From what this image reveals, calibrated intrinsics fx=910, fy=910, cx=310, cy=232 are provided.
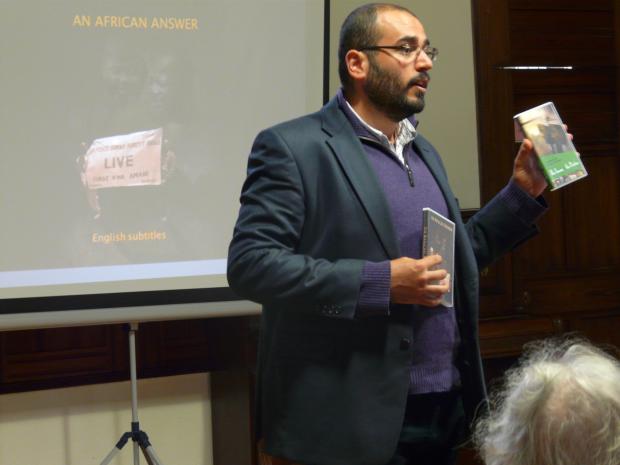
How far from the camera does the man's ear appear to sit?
6.95ft

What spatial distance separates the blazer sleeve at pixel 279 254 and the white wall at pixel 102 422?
4.96 ft

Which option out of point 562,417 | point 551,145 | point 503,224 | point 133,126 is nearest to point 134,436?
point 133,126

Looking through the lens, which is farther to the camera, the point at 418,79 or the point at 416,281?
the point at 418,79

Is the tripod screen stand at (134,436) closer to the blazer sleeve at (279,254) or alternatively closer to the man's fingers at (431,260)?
the blazer sleeve at (279,254)

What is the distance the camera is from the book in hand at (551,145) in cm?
206

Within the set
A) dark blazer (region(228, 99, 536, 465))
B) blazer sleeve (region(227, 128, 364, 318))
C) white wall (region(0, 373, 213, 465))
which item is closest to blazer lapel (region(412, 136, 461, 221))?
dark blazer (region(228, 99, 536, 465))

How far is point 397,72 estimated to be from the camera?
2.09m

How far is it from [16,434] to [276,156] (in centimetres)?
170

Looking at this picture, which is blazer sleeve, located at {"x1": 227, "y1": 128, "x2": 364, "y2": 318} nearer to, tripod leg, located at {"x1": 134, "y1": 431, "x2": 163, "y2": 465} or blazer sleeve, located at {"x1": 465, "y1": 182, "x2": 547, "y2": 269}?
blazer sleeve, located at {"x1": 465, "y1": 182, "x2": 547, "y2": 269}

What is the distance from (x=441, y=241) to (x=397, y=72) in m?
0.43

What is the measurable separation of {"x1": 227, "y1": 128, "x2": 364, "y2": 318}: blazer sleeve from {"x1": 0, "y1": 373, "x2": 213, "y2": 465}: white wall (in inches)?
59.6

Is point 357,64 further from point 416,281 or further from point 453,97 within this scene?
point 453,97

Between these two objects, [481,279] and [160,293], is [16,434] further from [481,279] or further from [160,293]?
[481,279]

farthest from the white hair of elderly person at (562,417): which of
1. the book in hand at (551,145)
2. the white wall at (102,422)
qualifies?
the white wall at (102,422)
